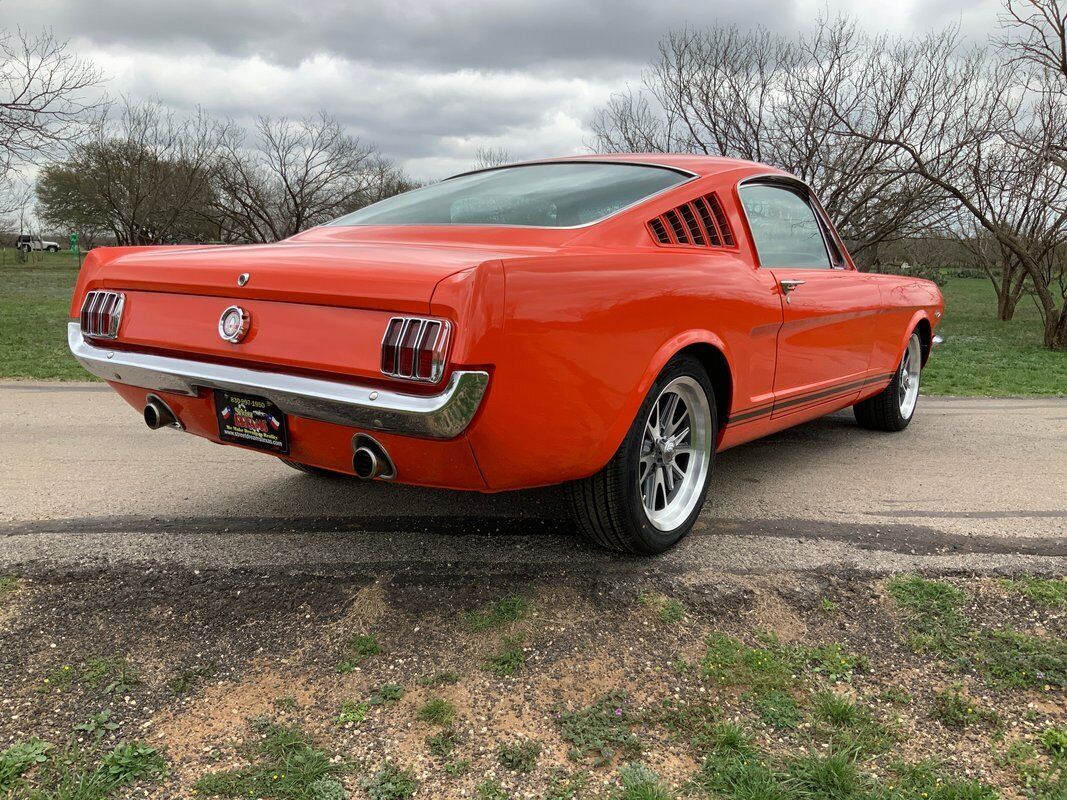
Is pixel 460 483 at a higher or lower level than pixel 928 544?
higher

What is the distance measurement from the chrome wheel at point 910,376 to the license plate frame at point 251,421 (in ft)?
14.2

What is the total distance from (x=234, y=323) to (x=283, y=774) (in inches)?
51.3

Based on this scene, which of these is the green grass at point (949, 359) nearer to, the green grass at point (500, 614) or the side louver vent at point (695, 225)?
the green grass at point (500, 614)

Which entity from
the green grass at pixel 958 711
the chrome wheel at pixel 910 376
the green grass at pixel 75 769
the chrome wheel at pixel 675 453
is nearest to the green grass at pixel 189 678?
the green grass at pixel 75 769

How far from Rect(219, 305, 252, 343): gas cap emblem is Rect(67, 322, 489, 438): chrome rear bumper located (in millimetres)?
103

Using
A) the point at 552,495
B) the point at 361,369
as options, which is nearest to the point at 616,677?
the point at 361,369

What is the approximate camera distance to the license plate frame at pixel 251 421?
8.26ft

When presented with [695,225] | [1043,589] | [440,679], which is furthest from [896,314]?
[440,679]

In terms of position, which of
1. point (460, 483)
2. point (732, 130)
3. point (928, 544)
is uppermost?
point (732, 130)

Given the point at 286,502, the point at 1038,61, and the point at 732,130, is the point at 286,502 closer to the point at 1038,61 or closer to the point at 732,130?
the point at 1038,61

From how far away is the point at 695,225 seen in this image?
3.18 metres

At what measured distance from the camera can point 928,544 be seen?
324 centimetres

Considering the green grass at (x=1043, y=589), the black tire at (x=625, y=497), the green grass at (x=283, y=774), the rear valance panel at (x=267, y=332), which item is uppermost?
the rear valance panel at (x=267, y=332)

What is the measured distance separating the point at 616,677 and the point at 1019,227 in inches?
705
